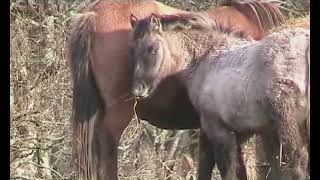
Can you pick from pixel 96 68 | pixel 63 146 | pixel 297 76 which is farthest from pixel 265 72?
pixel 63 146

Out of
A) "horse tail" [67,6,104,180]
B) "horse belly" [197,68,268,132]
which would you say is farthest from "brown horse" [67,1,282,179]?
"horse belly" [197,68,268,132]

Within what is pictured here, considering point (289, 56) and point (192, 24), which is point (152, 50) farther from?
point (289, 56)

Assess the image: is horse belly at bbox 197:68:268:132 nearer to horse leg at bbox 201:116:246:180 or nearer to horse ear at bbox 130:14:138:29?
horse leg at bbox 201:116:246:180

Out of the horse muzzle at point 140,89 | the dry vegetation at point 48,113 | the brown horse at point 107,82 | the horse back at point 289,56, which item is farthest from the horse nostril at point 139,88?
the horse back at point 289,56

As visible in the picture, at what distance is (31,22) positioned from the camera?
334 cm

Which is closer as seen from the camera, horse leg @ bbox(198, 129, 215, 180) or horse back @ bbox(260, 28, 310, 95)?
horse back @ bbox(260, 28, 310, 95)

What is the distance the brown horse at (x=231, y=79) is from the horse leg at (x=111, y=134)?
0.17m

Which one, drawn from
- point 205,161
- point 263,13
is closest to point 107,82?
point 205,161

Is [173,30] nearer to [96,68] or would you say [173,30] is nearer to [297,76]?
[96,68]

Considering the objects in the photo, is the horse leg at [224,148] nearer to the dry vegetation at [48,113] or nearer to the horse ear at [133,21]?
the dry vegetation at [48,113]

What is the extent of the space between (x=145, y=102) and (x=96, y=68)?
0.26m

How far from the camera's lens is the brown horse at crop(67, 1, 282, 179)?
2746 mm

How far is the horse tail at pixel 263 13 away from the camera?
2721 mm

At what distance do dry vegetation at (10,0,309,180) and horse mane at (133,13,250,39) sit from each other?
0.25 m
